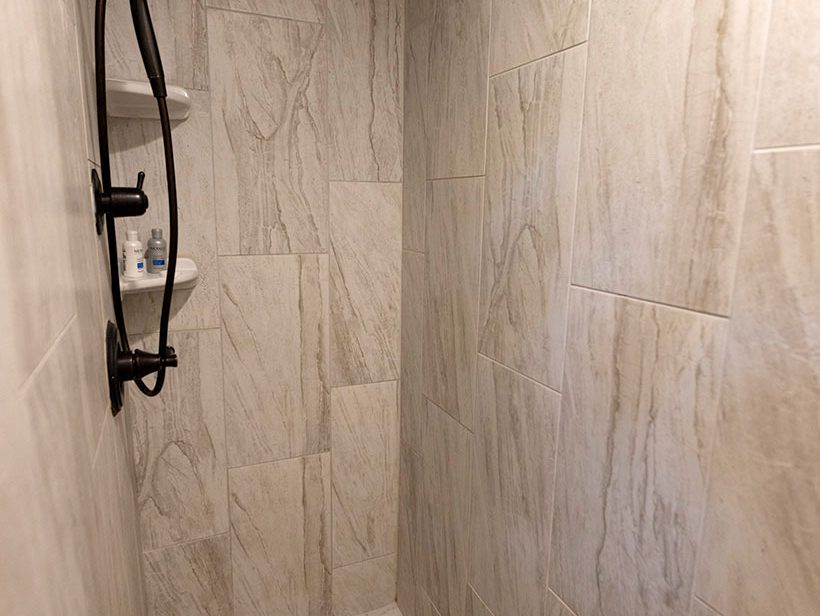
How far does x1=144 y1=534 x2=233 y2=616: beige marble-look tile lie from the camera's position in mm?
1538

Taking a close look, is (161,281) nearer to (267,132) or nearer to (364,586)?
(267,132)

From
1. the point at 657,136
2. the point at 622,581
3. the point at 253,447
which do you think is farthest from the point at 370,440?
the point at 657,136

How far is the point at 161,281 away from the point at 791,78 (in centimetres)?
124

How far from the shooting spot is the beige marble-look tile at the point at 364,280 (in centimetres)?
162

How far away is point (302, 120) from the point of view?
1.51 metres

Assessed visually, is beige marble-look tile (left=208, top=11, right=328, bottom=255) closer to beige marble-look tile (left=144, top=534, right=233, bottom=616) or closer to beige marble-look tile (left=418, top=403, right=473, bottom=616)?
beige marble-look tile (left=418, top=403, right=473, bottom=616)

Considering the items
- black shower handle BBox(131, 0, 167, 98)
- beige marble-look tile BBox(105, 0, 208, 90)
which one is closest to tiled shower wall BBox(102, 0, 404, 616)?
beige marble-look tile BBox(105, 0, 208, 90)

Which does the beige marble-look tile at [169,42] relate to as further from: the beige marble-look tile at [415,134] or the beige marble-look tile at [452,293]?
the beige marble-look tile at [452,293]

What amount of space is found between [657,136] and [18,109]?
2.53 feet

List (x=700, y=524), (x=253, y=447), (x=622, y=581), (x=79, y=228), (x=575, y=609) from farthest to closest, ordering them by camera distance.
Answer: (x=253, y=447) < (x=575, y=609) < (x=622, y=581) < (x=700, y=524) < (x=79, y=228)

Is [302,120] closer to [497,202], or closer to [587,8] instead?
[497,202]

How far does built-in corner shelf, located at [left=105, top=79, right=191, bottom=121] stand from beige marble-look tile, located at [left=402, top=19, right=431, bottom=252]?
0.60 metres

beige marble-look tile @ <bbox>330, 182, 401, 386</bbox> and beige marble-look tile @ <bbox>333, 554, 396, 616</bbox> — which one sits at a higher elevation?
beige marble-look tile @ <bbox>330, 182, 401, 386</bbox>

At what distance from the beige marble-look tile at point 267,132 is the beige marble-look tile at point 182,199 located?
3cm
